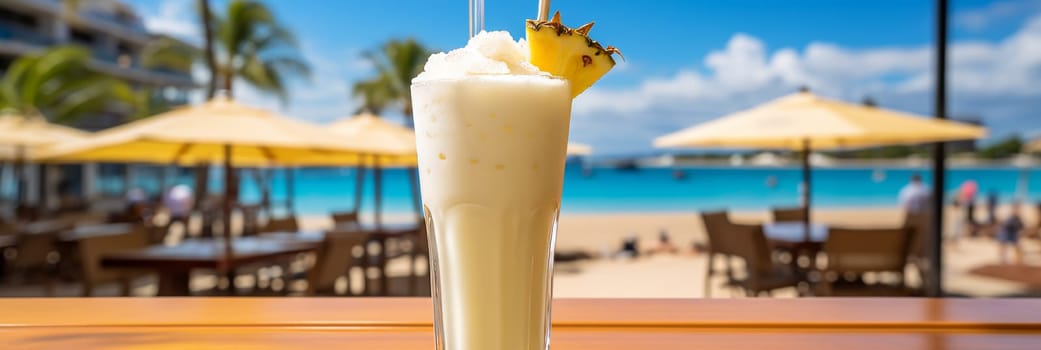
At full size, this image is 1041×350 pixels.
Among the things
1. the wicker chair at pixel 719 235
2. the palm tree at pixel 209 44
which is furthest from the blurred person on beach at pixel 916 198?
the palm tree at pixel 209 44

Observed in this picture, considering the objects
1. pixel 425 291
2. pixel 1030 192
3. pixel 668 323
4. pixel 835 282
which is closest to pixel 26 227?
pixel 425 291

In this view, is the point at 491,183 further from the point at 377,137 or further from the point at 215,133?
the point at 377,137

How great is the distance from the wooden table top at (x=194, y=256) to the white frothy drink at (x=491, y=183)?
406 centimetres

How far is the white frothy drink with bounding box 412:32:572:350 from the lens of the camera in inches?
29.9

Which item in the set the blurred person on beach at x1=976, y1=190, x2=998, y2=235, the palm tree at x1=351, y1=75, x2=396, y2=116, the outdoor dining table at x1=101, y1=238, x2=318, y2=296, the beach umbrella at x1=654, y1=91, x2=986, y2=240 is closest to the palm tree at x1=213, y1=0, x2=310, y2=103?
the palm tree at x1=351, y1=75, x2=396, y2=116

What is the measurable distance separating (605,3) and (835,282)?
4.11m

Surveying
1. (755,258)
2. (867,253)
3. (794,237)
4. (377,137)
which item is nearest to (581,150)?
(377,137)

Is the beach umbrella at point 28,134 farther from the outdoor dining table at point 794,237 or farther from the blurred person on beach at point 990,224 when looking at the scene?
the blurred person on beach at point 990,224

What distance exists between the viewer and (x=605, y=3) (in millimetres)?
1554

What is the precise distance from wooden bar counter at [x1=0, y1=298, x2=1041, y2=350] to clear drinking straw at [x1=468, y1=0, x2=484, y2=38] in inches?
15.0

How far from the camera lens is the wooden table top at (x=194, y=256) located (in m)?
4.38

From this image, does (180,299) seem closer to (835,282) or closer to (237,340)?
(237,340)

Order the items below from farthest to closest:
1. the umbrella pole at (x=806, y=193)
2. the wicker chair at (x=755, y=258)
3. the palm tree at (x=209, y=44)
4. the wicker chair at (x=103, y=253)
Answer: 1. the palm tree at (x=209, y=44)
2. the umbrella pole at (x=806, y=193)
3. the wicker chair at (x=755, y=258)
4. the wicker chair at (x=103, y=253)

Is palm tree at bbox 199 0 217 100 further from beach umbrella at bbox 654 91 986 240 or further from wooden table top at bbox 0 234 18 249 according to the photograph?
beach umbrella at bbox 654 91 986 240
